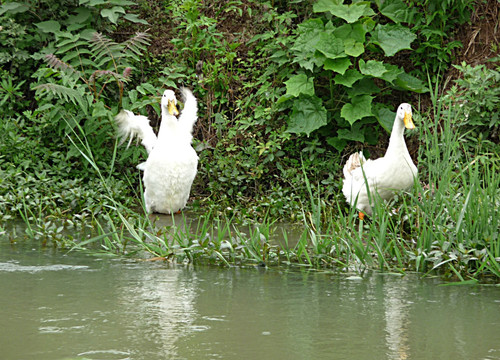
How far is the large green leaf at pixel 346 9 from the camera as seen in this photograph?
7.57 meters

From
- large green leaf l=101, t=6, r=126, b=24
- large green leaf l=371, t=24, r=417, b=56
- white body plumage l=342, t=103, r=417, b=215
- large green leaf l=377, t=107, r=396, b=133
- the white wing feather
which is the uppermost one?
large green leaf l=101, t=6, r=126, b=24

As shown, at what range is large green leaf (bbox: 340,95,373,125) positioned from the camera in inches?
296

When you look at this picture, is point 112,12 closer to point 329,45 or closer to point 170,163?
point 170,163

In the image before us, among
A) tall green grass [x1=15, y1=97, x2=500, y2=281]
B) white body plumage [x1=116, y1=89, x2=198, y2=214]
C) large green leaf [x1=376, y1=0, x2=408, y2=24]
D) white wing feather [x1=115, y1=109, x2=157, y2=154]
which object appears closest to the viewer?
tall green grass [x1=15, y1=97, x2=500, y2=281]

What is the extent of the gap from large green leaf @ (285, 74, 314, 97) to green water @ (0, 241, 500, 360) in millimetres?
3391

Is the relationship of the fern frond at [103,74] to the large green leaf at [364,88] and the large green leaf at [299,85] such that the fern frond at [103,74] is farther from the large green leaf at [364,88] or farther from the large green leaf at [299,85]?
the large green leaf at [364,88]

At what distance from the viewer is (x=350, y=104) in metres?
7.69

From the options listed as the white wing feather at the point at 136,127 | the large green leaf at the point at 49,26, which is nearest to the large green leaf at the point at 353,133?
the white wing feather at the point at 136,127

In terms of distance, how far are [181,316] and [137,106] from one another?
4.46 metres

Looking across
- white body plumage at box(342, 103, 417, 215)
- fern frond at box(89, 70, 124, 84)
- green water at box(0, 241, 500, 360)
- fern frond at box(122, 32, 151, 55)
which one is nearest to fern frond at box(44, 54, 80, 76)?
fern frond at box(89, 70, 124, 84)

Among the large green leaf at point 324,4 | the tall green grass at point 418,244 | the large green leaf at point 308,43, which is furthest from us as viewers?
the large green leaf at point 324,4

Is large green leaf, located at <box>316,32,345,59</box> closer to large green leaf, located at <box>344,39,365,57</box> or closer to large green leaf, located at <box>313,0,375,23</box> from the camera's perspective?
large green leaf, located at <box>344,39,365,57</box>

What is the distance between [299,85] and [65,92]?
8.21 ft

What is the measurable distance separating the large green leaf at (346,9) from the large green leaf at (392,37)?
0.26 metres
